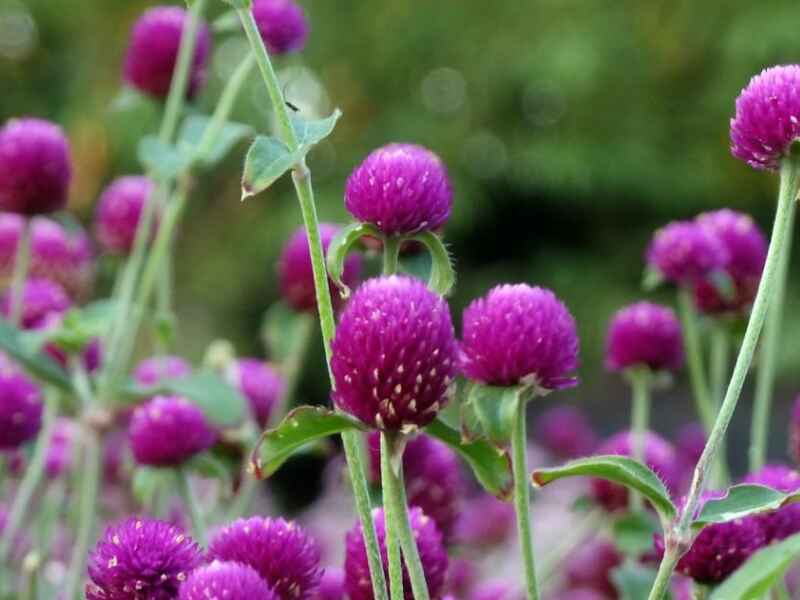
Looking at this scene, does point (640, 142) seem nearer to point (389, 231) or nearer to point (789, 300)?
point (789, 300)

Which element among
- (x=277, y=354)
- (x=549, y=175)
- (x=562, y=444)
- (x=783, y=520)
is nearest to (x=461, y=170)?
(x=549, y=175)

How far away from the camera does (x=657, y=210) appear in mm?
5559

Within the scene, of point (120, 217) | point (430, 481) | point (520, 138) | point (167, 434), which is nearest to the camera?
point (430, 481)

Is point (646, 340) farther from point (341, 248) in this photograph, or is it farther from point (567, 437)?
point (567, 437)

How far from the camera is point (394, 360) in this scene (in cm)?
68

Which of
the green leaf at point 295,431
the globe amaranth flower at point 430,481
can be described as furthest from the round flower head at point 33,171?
the green leaf at point 295,431

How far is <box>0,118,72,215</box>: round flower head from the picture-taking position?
151cm

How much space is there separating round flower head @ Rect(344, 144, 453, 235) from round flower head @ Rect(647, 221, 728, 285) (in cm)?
52

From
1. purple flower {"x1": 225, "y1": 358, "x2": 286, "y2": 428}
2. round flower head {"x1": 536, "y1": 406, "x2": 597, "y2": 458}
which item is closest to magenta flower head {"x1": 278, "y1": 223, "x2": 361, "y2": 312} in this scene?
purple flower {"x1": 225, "y1": 358, "x2": 286, "y2": 428}

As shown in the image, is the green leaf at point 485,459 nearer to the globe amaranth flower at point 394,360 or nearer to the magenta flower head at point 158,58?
the globe amaranth flower at point 394,360

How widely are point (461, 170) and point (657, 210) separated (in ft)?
2.89

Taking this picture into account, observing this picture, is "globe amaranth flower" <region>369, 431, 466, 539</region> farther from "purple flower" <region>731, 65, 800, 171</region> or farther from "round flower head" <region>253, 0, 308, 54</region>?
"round flower head" <region>253, 0, 308, 54</region>

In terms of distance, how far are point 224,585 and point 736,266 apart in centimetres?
88

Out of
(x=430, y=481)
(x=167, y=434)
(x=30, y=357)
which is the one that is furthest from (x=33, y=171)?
(x=430, y=481)
